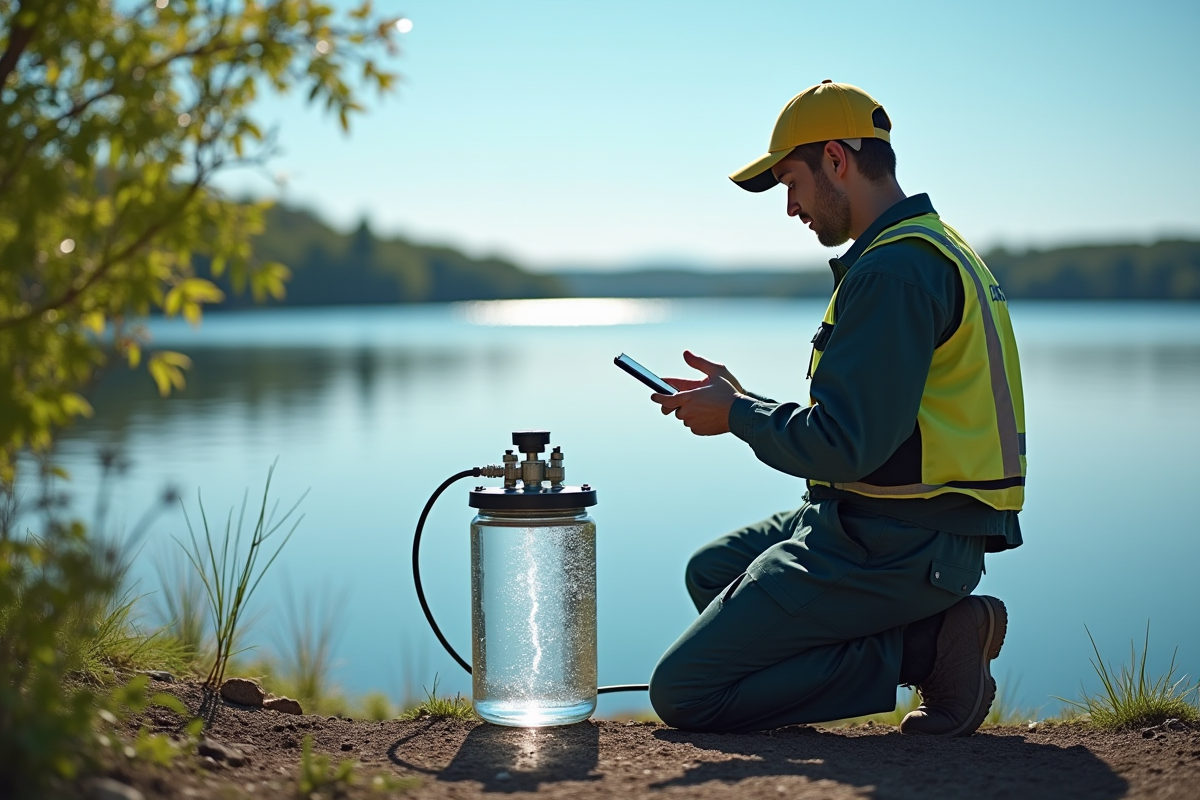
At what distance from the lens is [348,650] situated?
8281 millimetres

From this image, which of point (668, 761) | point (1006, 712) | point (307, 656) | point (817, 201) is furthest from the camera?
point (307, 656)

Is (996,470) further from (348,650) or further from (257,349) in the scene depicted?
(257,349)

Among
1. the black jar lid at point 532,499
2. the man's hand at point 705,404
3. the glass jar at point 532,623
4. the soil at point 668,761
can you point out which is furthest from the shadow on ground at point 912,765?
the man's hand at point 705,404

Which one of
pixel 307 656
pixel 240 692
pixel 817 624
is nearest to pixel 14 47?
pixel 240 692

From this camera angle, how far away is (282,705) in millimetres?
4230

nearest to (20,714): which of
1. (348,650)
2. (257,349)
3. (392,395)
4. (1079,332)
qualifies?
(348,650)

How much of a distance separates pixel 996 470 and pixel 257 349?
4617 centimetres

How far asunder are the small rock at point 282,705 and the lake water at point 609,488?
4.16 feet

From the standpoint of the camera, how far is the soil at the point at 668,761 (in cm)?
300

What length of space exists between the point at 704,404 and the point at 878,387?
59cm

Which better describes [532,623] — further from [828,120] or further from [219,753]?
[828,120]

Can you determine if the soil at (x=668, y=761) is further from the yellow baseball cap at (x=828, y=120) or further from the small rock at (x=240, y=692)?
the yellow baseball cap at (x=828, y=120)

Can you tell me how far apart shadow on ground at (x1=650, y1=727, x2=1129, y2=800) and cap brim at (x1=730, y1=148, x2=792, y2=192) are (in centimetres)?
194

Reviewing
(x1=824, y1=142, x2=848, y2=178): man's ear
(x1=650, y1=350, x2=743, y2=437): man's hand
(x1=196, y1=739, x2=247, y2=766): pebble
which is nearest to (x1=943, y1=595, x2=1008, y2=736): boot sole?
(x1=650, y1=350, x2=743, y2=437): man's hand
